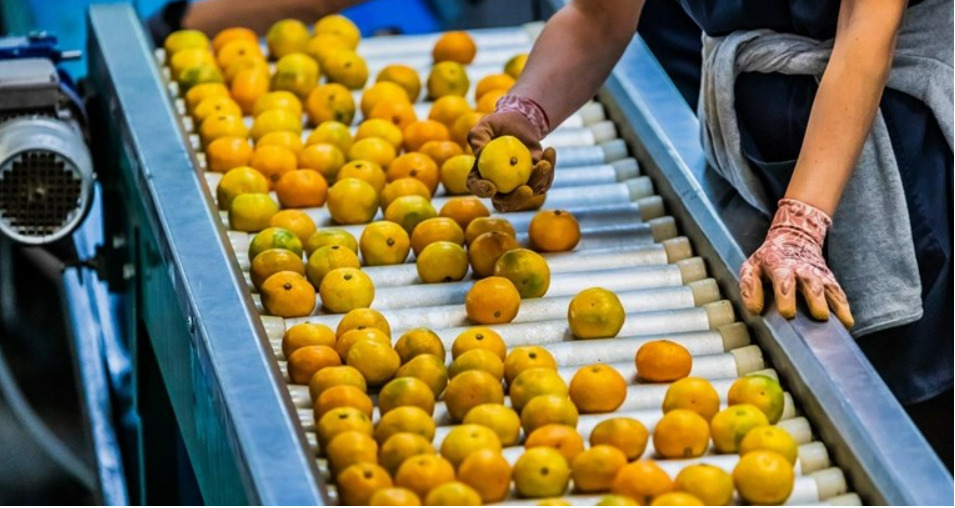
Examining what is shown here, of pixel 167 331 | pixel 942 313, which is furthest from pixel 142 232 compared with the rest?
pixel 942 313

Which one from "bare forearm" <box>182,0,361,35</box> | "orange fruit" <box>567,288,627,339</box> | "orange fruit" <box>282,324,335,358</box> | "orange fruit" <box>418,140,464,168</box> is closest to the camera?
"orange fruit" <box>282,324,335,358</box>

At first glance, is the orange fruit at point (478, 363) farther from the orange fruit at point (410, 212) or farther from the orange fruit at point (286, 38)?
the orange fruit at point (286, 38)

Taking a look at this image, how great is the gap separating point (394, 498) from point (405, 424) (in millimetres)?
258

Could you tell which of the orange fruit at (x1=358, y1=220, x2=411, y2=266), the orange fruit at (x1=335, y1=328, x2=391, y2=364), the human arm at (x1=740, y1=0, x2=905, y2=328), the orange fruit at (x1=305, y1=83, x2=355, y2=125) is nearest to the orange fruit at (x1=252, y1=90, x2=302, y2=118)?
the orange fruit at (x1=305, y1=83, x2=355, y2=125)

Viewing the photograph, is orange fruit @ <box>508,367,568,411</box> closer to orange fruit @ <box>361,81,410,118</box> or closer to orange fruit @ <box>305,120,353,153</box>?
orange fruit @ <box>305,120,353,153</box>

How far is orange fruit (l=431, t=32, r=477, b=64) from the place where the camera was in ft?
14.6

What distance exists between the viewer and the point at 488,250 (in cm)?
332

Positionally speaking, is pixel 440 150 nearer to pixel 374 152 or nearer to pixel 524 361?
pixel 374 152

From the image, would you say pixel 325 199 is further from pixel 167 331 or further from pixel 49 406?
pixel 49 406

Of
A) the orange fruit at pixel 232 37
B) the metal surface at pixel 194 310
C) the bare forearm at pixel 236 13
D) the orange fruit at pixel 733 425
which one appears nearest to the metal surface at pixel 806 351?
the orange fruit at pixel 733 425

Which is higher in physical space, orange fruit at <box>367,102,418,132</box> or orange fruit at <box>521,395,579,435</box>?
orange fruit at <box>521,395,579,435</box>

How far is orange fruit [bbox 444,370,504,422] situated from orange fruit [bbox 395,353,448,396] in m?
0.06

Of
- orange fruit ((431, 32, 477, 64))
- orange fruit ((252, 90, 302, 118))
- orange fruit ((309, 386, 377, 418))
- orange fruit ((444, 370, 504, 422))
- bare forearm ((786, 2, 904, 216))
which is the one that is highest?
bare forearm ((786, 2, 904, 216))

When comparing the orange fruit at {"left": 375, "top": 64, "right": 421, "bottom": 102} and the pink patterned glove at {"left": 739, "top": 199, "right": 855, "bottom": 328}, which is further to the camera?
the orange fruit at {"left": 375, "top": 64, "right": 421, "bottom": 102}
